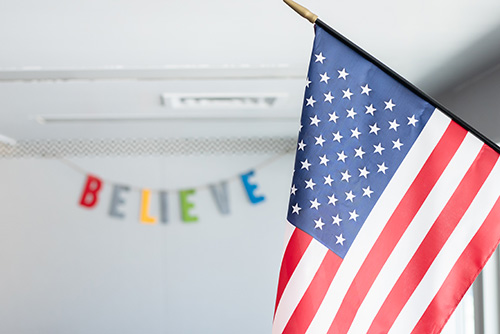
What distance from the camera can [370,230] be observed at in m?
1.28

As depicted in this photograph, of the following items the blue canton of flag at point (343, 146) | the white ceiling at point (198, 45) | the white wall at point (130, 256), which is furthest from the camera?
the white wall at point (130, 256)

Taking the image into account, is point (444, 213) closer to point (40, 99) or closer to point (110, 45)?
point (110, 45)

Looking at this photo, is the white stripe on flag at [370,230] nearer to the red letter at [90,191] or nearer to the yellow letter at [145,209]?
the yellow letter at [145,209]

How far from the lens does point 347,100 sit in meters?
1.27

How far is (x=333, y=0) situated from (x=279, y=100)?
1556 mm

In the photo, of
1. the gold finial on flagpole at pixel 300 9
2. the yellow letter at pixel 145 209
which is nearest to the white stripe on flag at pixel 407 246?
the gold finial on flagpole at pixel 300 9

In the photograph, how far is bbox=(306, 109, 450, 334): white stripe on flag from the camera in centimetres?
127

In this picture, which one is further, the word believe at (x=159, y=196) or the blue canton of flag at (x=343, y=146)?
the word believe at (x=159, y=196)

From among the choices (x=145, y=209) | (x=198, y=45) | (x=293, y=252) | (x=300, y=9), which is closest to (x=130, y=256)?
(x=145, y=209)

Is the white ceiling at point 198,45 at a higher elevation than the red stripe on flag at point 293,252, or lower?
higher

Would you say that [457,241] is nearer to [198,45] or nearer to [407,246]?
[407,246]

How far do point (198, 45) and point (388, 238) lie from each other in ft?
4.33

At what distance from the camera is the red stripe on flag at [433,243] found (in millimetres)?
1268

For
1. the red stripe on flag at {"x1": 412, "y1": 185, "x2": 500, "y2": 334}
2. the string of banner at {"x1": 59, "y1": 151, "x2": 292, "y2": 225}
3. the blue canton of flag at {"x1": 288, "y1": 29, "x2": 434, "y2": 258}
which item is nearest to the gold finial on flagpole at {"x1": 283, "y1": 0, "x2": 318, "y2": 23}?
the blue canton of flag at {"x1": 288, "y1": 29, "x2": 434, "y2": 258}
